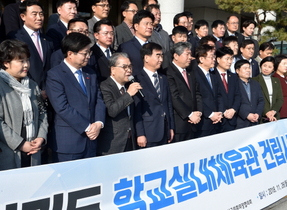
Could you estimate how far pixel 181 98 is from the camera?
421 centimetres

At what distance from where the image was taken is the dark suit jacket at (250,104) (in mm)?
4832

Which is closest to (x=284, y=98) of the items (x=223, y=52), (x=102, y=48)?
(x=223, y=52)

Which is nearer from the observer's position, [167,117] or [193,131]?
[167,117]

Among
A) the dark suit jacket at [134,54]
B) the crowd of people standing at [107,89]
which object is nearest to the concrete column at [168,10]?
the crowd of people standing at [107,89]

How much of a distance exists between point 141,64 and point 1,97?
183cm

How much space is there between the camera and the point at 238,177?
3.64m

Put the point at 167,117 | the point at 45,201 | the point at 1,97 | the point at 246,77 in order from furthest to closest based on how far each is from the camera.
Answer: the point at 246,77
the point at 167,117
the point at 1,97
the point at 45,201

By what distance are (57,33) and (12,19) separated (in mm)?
489

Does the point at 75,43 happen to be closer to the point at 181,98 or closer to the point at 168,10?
the point at 181,98

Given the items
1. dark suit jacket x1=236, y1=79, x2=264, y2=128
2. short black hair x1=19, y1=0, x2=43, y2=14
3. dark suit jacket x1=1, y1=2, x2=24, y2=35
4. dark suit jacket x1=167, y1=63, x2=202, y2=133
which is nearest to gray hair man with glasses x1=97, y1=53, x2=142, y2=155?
dark suit jacket x1=167, y1=63, x2=202, y2=133

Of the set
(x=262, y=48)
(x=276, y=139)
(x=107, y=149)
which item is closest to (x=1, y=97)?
(x=107, y=149)

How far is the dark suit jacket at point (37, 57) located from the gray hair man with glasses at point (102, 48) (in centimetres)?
47

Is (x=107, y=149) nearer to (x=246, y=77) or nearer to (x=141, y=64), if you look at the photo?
(x=141, y=64)

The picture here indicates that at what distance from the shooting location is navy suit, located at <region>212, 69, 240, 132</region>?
15.3 ft
